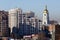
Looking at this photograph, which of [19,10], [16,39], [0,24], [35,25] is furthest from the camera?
[35,25]

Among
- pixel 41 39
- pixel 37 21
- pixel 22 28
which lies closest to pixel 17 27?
pixel 22 28

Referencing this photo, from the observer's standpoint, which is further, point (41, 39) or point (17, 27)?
point (17, 27)

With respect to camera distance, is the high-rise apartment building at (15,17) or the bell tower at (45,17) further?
the bell tower at (45,17)

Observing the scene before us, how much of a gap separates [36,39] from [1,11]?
1006 centimetres

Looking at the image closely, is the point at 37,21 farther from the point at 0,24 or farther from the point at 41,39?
the point at 41,39

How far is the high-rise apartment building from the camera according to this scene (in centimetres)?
3249

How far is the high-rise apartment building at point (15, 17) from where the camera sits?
32494 mm

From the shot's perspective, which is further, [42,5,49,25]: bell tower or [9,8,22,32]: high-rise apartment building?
[42,5,49,25]: bell tower

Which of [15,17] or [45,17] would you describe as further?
[45,17]

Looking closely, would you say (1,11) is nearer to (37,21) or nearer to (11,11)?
(11,11)

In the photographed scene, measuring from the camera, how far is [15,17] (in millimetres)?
33344

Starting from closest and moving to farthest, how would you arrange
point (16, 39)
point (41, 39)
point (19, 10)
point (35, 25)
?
1. point (41, 39)
2. point (16, 39)
3. point (19, 10)
4. point (35, 25)

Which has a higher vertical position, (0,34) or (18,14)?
(18,14)

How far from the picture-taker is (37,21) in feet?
129
